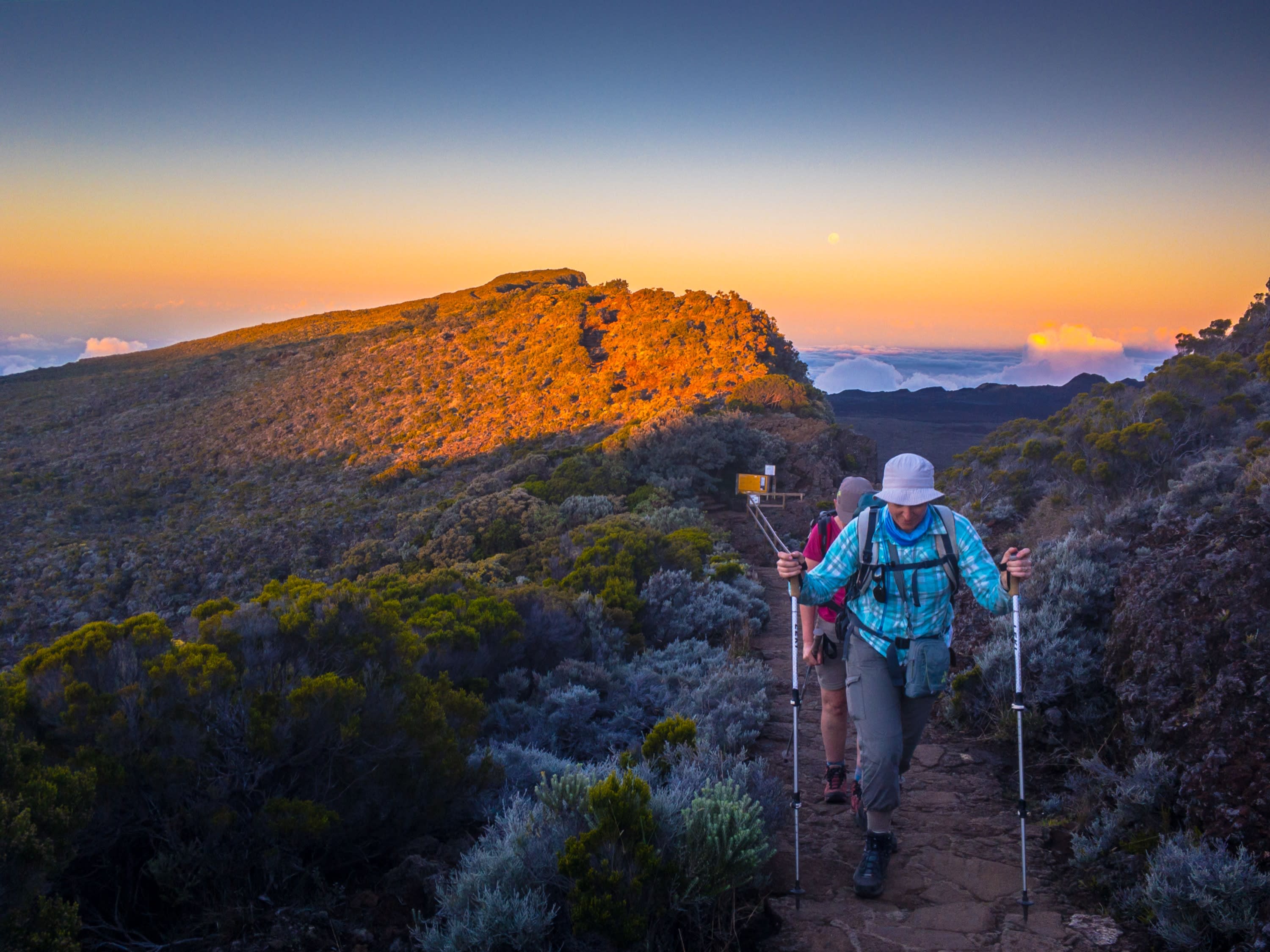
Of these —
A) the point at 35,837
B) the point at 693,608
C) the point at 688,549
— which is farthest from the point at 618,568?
the point at 35,837

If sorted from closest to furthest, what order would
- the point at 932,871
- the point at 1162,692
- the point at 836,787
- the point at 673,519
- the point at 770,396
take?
1. the point at 932,871
2. the point at 1162,692
3. the point at 836,787
4. the point at 673,519
5. the point at 770,396

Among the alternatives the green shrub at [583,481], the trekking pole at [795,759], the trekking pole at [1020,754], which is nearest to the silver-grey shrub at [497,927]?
the trekking pole at [795,759]

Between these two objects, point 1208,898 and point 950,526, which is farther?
point 950,526

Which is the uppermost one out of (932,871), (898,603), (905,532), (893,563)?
(905,532)

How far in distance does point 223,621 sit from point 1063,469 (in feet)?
38.3

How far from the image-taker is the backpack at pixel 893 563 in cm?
320

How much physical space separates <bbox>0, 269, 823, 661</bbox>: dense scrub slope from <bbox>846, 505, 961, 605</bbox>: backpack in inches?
496

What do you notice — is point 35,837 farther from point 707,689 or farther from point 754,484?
point 754,484

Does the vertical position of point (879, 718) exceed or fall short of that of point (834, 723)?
it exceeds it

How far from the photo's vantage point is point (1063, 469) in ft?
39.8

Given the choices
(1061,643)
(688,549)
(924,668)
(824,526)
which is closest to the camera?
(924,668)

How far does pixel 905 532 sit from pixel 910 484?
21 cm

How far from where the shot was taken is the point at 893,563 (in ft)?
10.5

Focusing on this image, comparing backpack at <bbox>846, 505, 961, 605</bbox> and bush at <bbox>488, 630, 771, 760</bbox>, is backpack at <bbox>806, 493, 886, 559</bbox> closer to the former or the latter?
backpack at <bbox>846, 505, 961, 605</bbox>
